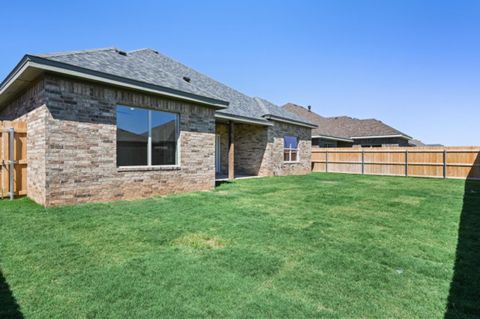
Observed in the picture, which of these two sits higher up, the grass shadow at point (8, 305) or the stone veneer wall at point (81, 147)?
the stone veneer wall at point (81, 147)

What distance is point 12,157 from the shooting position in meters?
6.85

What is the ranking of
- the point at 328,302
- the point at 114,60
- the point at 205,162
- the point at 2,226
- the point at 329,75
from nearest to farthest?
the point at 328,302
the point at 2,226
the point at 114,60
the point at 205,162
the point at 329,75

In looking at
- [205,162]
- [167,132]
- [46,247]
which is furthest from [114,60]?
[46,247]

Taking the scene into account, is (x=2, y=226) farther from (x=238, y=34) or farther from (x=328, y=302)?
(x=238, y=34)

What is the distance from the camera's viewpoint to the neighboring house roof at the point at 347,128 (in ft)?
78.3

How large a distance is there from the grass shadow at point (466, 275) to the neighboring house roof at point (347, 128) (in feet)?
56.8

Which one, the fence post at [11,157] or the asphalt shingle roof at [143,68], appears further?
the fence post at [11,157]

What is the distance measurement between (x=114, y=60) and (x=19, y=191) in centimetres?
458

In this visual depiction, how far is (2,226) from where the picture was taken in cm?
455

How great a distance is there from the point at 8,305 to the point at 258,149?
43.6 ft

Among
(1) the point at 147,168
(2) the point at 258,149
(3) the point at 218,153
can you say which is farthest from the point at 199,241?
(3) the point at 218,153

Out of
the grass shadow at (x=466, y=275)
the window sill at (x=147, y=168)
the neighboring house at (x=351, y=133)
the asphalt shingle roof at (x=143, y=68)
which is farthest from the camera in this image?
the neighboring house at (x=351, y=133)

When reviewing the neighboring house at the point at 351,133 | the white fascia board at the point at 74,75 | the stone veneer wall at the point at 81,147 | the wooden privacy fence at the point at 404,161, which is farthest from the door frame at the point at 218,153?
the neighboring house at the point at 351,133

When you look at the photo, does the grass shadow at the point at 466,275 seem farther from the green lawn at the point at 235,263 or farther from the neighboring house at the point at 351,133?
the neighboring house at the point at 351,133
